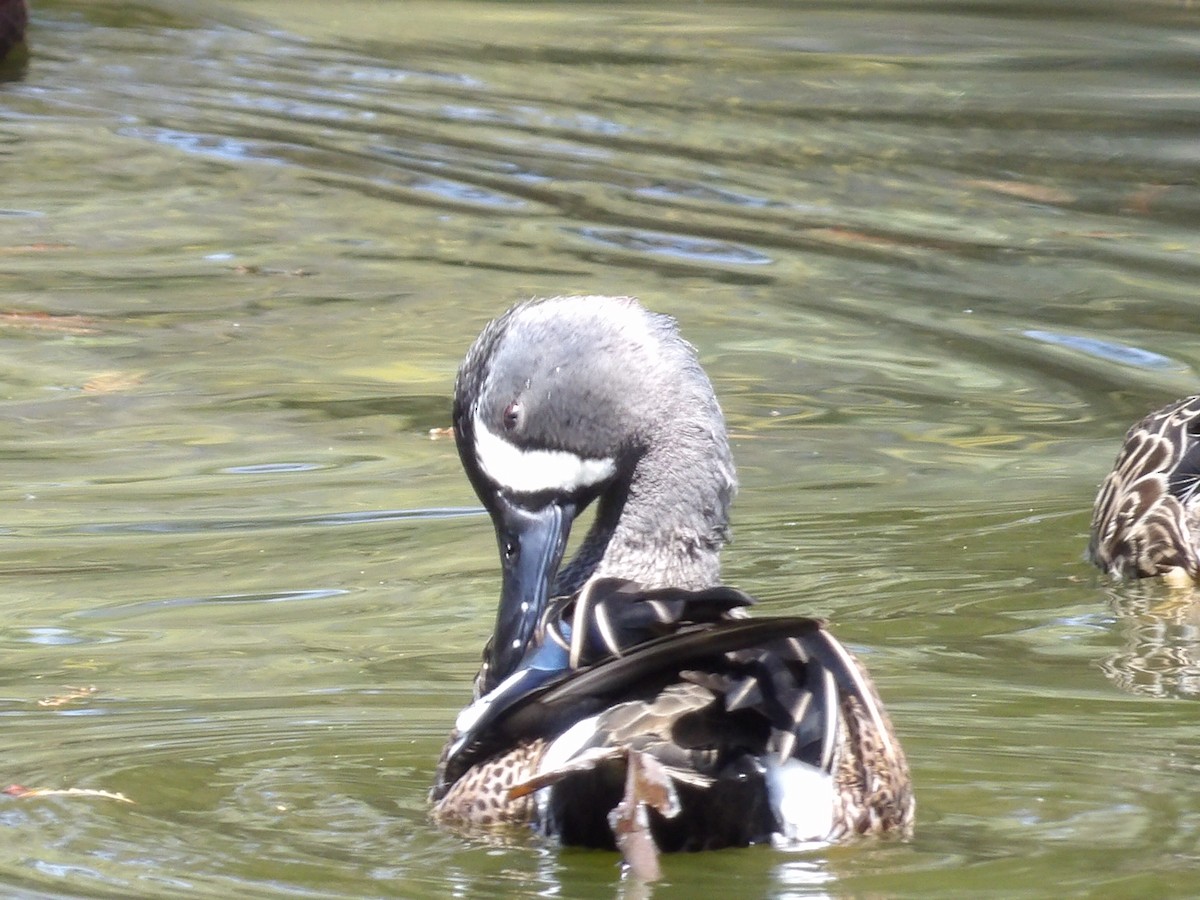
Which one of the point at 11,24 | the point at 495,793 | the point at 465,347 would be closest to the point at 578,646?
the point at 495,793

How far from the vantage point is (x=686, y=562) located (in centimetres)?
489

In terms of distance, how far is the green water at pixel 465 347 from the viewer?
474cm

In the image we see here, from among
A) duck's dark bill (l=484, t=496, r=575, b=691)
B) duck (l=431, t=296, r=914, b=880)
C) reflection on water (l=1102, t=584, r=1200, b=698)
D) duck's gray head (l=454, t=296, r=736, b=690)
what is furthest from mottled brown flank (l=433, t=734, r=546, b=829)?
reflection on water (l=1102, t=584, r=1200, b=698)

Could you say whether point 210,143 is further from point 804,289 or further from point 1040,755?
point 1040,755

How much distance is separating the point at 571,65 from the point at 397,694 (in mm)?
9717

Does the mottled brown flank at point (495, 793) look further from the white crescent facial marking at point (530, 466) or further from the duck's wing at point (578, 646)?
the white crescent facial marking at point (530, 466)

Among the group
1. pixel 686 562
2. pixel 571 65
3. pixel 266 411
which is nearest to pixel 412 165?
pixel 571 65

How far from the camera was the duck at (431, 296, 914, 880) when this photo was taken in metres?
4.08

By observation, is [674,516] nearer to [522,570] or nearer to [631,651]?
[522,570]

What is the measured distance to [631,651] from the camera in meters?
4.03

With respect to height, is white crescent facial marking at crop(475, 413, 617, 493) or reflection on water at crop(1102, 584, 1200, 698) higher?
white crescent facial marking at crop(475, 413, 617, 493)

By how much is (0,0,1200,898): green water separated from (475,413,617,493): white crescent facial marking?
A: 0.67m

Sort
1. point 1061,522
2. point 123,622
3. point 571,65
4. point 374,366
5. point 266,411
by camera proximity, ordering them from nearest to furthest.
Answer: point 123,622 → point 1061,522 → point 266,411 → point 374,366 → point 571,65

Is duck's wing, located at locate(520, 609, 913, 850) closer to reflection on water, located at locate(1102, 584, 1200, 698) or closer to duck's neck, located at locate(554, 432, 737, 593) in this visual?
duck's neck, located at locate(554, 432, 737, 593)
